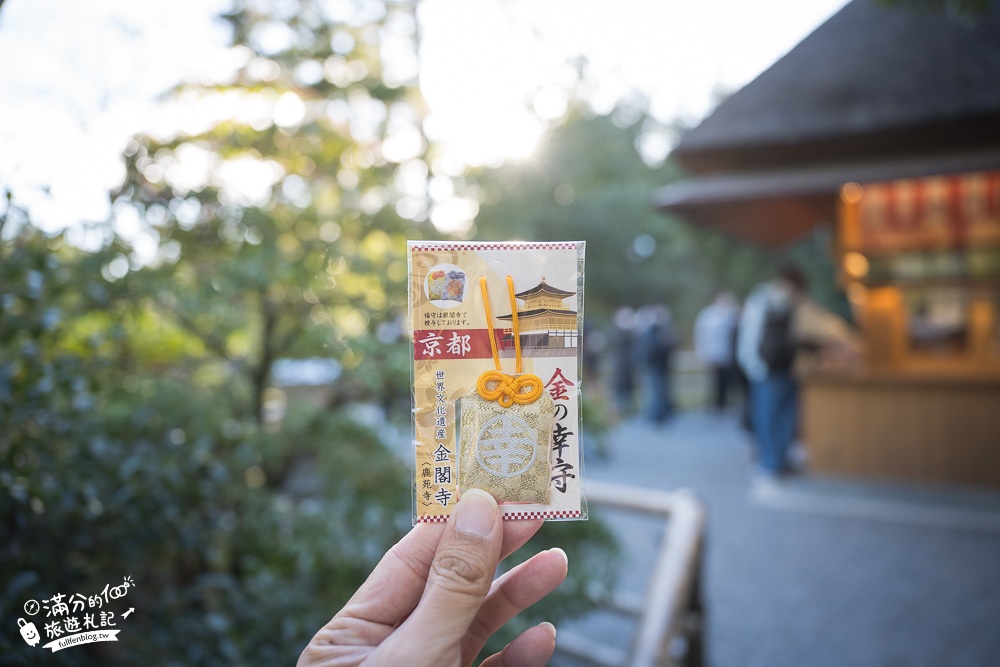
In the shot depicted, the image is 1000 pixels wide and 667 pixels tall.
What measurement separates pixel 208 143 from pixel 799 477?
5.02 meters

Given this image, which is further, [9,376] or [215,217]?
[215,217]

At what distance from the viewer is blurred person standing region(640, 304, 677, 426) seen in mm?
8672

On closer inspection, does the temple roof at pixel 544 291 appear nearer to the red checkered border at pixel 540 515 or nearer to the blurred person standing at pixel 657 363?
the red checkered border at pixel 540 515

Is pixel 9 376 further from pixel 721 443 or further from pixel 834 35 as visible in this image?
pixel 721 443

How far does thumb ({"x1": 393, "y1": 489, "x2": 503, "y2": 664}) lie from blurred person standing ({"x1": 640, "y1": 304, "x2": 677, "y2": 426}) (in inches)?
319

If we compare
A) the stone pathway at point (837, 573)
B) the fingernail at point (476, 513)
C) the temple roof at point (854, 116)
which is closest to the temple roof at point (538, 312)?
the fingernail at point (476, 513)

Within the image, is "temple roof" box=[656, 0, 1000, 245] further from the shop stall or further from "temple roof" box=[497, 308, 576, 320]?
A: "temple roof" box=[497, 308, 576, 320]

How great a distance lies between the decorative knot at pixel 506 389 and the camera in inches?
31.1

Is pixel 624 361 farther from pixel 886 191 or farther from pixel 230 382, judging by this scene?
pixel 230 382

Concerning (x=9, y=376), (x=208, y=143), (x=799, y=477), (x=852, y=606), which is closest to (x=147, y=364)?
(x=208, y=143)

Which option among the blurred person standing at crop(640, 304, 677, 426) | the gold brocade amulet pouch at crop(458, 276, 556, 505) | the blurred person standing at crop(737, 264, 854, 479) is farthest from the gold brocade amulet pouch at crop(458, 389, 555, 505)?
the blurred person standing at crop(640, 304, 677, 426)

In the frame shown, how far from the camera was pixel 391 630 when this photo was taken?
0.81 metres

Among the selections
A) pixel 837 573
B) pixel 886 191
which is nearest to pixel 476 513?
pixel 837 573

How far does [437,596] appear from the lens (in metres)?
0.74
